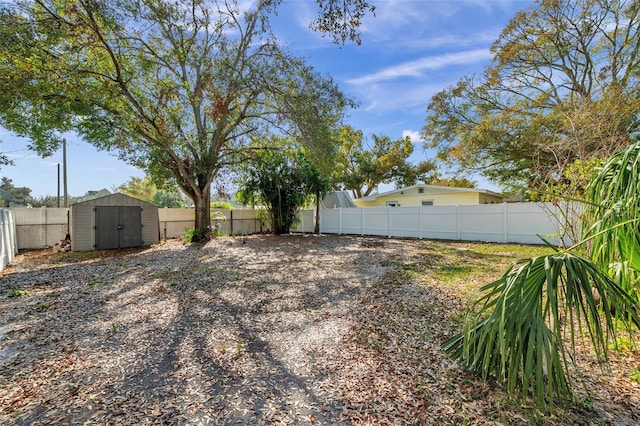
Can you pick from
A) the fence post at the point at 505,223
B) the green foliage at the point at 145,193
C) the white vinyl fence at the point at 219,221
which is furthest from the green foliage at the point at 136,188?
the fence post at the point at 505,223

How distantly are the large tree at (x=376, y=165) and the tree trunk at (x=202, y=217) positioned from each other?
40.2 feet

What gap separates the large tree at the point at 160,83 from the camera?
689 cm

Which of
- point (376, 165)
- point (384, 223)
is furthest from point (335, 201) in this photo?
point (376, 165)

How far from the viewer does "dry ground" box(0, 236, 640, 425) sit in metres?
2.00

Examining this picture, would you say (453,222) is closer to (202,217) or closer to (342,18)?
(342,18)

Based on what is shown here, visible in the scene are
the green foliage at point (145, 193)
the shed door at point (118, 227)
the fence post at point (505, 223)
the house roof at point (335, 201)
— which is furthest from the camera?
the green foliage at point (145, 193)

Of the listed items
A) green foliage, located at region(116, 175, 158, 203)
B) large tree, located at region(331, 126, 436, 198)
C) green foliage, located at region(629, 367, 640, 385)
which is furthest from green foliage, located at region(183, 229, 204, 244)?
green foliage, located at region(116, 175, 158, 203)

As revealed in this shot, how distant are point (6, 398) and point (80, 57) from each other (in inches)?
362

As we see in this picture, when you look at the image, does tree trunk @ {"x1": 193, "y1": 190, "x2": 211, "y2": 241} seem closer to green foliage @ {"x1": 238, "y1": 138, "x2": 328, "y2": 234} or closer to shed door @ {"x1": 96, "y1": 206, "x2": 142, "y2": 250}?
shed door @ {"x1": 96, "y1": 206, "x2": 142, "y2": 250}

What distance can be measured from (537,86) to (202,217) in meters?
15.5

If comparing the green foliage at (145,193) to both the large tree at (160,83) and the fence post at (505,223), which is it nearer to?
the large tree at (160,83)

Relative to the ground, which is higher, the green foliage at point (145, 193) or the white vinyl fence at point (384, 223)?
the green foliage at point (145, 193)

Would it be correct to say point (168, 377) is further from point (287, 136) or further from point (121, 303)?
point (287, 136)

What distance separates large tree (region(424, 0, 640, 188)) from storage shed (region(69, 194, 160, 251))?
42.3 feet
